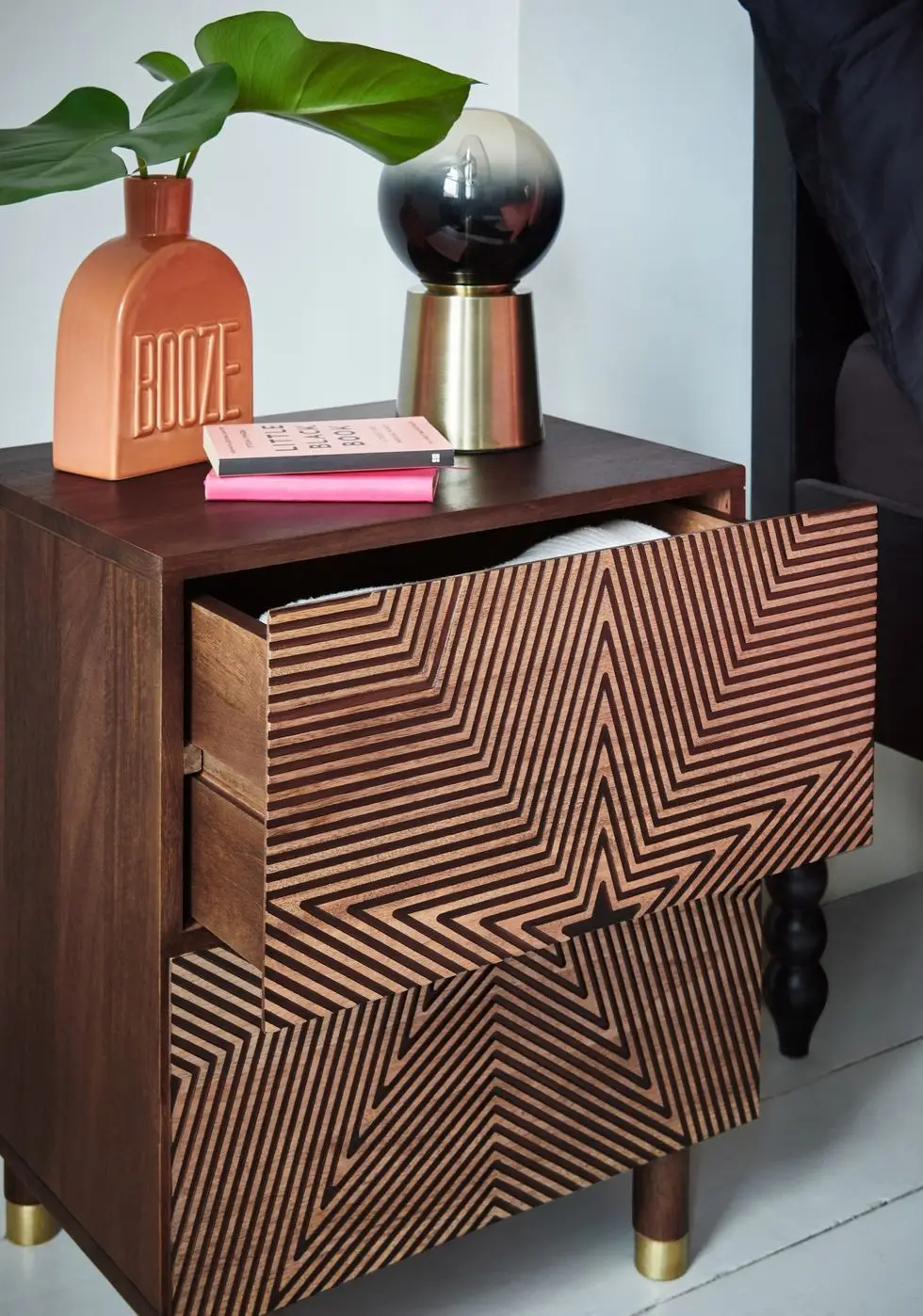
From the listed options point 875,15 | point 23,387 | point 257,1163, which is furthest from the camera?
point 23,387

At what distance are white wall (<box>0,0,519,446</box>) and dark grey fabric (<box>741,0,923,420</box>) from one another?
53cm

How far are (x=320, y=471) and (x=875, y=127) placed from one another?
54 cm

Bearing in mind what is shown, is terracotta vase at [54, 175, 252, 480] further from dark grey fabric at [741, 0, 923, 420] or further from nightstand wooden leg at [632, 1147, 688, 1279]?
nightstand wooden leg at [632, 1147, 688, 1279]

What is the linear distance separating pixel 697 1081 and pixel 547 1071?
140 mm

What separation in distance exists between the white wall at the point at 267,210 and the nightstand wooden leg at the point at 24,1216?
2.19ft

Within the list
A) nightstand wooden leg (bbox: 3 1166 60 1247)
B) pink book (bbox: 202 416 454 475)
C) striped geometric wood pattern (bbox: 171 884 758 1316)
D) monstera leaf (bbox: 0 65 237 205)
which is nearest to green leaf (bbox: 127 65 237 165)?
monstera leaf (bbox: 0 65 237 205)

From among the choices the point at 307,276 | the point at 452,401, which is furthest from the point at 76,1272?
the point at 307,276

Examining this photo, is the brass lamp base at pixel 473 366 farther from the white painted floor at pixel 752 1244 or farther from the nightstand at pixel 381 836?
the white painted floor at pixel 752 1244

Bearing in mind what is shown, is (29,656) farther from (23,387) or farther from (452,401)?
(23,387)

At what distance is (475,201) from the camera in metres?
1.13

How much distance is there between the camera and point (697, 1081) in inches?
46.1

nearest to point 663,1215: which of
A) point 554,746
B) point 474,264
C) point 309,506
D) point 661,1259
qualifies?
point 661,1259

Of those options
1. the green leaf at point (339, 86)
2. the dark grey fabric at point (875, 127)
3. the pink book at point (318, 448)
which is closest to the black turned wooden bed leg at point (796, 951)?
the dark grey fabric at point (875, 127)

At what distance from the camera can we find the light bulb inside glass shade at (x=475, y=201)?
114 cm
